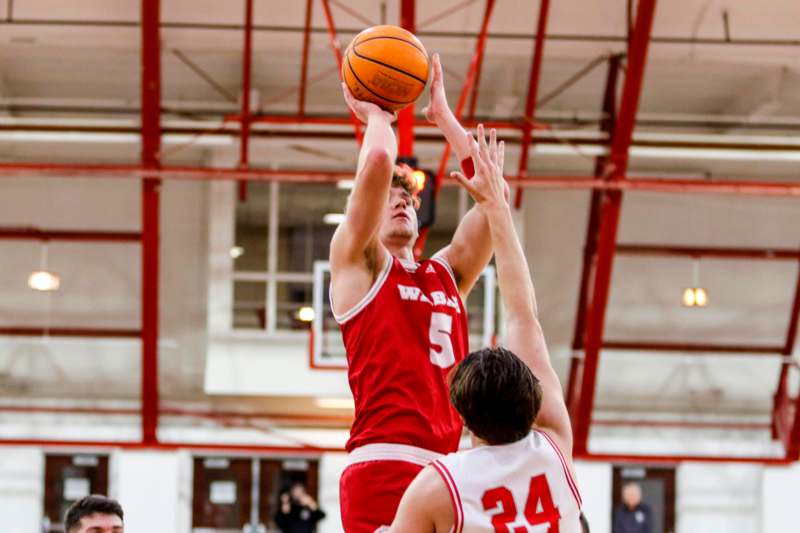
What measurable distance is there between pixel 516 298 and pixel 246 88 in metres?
16.5

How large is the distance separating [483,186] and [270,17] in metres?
15.5

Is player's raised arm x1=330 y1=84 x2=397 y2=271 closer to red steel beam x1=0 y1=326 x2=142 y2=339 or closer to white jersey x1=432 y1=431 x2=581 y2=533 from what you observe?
white jersey x1=432 y1=431 x2=581 y2=533

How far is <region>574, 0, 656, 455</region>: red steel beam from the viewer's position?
17.3m

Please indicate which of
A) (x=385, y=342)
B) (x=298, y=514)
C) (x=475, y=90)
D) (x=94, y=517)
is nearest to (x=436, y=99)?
(x=385, y=342)

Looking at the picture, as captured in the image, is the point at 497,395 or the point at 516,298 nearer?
the point at 497,395

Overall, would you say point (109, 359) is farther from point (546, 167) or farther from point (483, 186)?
point (483, 186)

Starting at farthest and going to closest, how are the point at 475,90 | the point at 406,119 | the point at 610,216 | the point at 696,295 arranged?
1. the point at 696,295
2. the point at 475,90
3. the point at 610,216
4. the point at 406,119

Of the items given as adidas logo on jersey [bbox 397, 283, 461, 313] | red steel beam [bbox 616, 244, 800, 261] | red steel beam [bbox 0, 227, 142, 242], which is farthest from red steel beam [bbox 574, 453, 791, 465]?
adidas logo on jersey [bbox 397, 283, 461, 313]

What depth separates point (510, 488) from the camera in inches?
139

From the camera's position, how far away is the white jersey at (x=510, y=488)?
11.5 feet

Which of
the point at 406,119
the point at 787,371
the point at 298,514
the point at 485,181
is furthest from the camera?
the point at 787,371

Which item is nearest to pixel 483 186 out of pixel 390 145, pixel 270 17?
pixel 390 145

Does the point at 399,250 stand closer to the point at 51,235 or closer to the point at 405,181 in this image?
the point at 405,181

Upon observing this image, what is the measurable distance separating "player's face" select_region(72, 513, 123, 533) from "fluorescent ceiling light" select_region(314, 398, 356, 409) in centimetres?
1457
